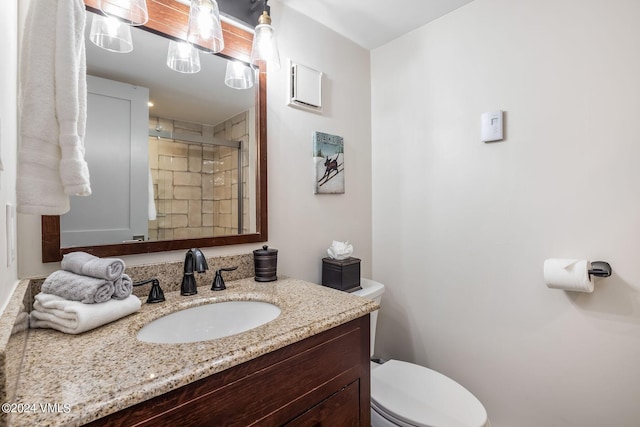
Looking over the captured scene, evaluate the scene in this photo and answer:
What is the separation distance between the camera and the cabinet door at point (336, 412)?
82 cm

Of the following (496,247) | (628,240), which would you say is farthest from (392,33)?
(628,240)

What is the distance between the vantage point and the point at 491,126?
1441 mm

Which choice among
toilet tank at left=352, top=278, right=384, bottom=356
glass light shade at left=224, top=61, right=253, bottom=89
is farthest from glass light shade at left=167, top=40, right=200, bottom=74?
toilet tank at left=352, top=278, right=384, bottom=356

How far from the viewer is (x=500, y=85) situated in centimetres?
144

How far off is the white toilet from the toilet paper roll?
0.55 meters

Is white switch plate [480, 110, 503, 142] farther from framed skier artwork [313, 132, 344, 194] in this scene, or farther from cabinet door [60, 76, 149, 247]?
cabinet door [60, 76, 149, 247]

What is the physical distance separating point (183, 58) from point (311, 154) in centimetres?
70

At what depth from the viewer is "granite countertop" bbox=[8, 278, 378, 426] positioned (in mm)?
507

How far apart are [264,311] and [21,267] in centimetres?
72

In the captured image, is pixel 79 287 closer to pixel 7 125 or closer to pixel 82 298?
pixel 82 298

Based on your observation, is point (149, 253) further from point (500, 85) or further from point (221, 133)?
point (500, 85)

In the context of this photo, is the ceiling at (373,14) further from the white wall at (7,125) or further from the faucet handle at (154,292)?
the faucet handle at (154,292)

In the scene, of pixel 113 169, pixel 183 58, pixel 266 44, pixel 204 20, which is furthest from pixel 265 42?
pixel 113 169

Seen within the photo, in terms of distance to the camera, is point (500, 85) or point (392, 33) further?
point (392, 33)
